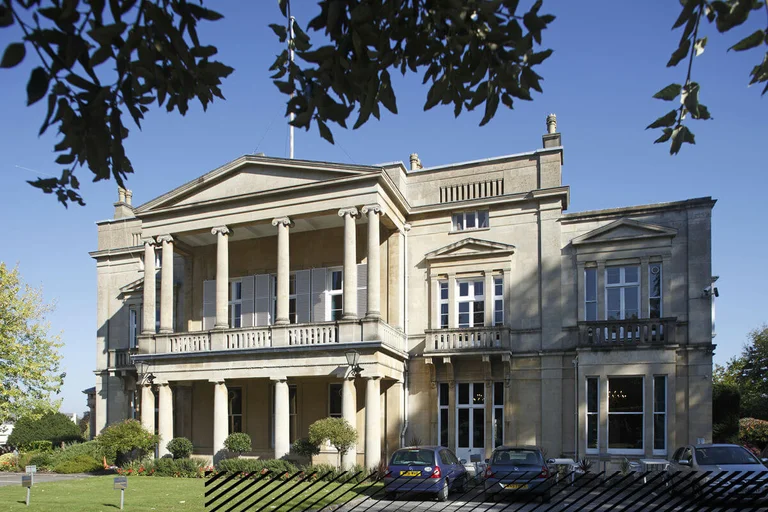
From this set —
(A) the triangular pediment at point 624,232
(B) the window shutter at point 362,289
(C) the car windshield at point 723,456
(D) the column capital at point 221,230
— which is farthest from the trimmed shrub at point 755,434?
(D) the column capital at point 221,230

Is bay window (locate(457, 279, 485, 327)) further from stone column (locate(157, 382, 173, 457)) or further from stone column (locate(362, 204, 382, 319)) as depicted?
A: stone column (locate(157, 382, 173, 457))

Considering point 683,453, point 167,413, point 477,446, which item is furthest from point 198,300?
point 683,453

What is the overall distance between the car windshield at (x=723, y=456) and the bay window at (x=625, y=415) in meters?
5.48

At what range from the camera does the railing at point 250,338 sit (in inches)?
994

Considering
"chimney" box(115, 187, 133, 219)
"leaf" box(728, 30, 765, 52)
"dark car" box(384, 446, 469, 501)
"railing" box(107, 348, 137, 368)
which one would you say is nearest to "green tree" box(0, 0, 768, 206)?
"leaf" box(728, 30, 765, 52)

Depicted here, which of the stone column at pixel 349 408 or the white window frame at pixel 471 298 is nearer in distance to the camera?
the stone column at pixel 349 408

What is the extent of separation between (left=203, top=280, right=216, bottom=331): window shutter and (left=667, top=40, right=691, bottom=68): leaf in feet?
83.1

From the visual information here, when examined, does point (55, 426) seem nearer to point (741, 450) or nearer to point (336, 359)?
point (336, 359)

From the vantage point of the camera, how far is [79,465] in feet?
88.8

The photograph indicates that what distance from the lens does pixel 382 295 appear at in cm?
2702

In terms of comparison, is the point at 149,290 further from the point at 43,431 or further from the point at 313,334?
the point at 43,431

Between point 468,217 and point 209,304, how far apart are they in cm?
1156

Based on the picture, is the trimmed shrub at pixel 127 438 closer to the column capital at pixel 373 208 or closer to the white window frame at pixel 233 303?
the white window frame at pixel 233 303

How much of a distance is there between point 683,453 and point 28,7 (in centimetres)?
1927
